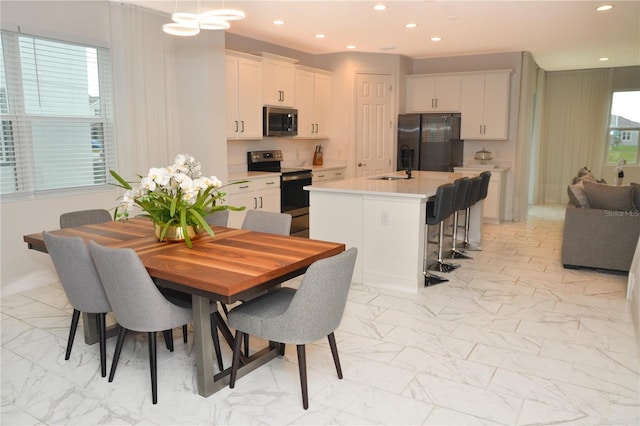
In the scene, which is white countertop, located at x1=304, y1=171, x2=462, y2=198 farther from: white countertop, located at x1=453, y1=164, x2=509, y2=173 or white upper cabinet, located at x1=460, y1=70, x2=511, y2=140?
white upper cabinet, located at x1=460, y1=70, x2=511, y2=140

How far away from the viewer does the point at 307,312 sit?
7.54ft

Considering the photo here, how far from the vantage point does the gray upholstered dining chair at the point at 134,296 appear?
233cm

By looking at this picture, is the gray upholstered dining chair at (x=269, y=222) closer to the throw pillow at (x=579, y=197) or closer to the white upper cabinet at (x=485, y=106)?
the throw pillow at (x=579, y=197)

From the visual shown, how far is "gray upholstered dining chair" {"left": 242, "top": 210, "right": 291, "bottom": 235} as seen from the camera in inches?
129

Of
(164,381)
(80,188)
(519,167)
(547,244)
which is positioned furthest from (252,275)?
(519,167)

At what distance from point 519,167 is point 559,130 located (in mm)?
2772

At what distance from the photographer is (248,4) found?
183 inches

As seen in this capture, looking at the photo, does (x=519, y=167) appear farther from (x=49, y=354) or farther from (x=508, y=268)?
(x=49, y=354)

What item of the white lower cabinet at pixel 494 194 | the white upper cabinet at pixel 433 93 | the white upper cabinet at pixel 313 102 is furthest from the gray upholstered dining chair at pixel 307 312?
the white upper cabinet at pixel 433 93

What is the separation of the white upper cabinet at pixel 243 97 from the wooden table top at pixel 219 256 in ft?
8.71

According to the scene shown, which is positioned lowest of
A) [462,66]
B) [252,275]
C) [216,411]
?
[216,411]

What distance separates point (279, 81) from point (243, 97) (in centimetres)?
77

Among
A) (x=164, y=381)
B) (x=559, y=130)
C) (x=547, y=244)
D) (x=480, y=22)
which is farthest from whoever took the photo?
(x=559, y=130)

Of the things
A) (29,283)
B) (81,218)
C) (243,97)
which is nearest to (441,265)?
(243,97)
